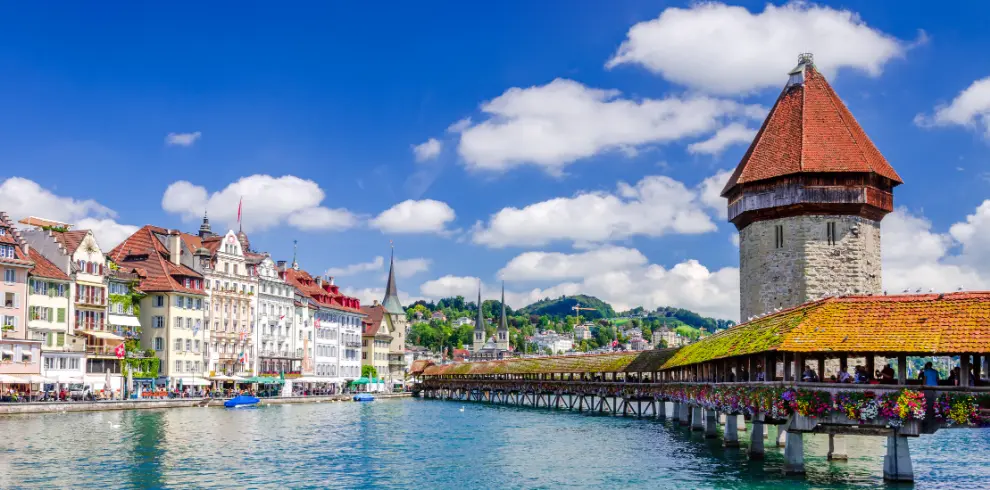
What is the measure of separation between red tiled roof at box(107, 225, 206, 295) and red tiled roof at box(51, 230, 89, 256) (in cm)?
908

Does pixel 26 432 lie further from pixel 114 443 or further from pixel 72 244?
pixel 72 244

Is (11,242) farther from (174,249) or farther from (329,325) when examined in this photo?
(329,325)

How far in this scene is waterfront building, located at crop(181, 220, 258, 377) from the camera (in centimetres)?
9419

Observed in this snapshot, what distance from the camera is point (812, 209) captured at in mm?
52406

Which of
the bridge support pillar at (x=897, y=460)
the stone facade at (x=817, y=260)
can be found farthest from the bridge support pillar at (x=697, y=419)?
the bridge support pillar at (x=897, y=460)

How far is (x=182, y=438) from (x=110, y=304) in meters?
38.6

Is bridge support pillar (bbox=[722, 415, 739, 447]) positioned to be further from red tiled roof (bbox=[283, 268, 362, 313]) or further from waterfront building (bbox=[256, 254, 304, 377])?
red tiled roof (bbox=[283, 268, 362, 313])

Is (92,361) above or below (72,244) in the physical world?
below

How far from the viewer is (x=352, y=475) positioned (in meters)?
33.6

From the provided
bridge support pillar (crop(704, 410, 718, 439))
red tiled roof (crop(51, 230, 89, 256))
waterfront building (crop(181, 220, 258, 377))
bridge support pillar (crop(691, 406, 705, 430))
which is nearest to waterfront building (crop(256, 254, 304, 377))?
waterfront building (crop(181, 220, 258, 377))

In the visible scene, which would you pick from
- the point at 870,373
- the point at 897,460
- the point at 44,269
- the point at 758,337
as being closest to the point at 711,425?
the point at 758,337

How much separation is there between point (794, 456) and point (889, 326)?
4968 millimetres

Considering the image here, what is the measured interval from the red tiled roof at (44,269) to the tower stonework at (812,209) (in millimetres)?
46723

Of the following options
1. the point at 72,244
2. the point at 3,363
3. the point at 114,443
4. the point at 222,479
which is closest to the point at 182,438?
the point at 114,443
